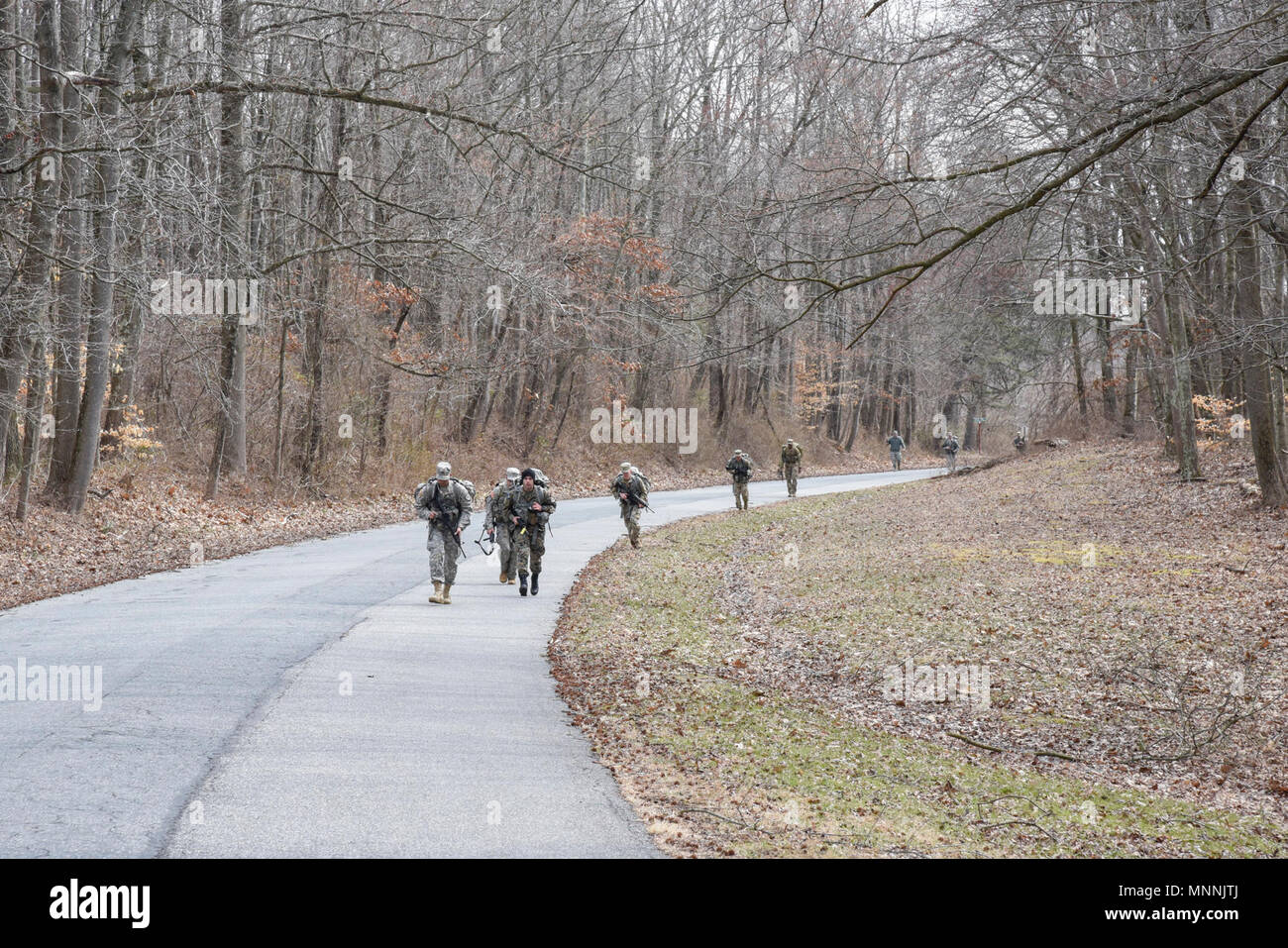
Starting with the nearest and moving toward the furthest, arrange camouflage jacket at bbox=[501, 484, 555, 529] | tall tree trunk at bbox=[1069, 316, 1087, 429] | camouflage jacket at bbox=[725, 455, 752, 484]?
camouflage jacket at bbox=[501, 484, 555, 529] < camouflage jacket at bbox=[725, 455, 752, 484] < tall tree trunk at bbox=[1069, 316, 1087, 429]

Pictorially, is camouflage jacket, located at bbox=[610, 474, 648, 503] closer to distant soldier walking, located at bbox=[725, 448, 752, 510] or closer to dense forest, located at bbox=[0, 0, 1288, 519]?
dense forest, located at bbox=[0, 0, 1288, 519]

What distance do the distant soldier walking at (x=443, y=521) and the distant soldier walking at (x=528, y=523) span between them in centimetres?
131

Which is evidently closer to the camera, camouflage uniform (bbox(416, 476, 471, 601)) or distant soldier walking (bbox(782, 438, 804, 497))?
camouflage uniform (bbox(416, 476, 471, 601))

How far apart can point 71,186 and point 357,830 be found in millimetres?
15246

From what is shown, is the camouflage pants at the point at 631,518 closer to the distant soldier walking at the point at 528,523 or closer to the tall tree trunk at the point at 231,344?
the distant soldier walking at the point at 528,523

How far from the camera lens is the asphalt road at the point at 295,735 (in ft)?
20.6

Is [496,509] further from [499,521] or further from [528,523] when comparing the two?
[528,523]

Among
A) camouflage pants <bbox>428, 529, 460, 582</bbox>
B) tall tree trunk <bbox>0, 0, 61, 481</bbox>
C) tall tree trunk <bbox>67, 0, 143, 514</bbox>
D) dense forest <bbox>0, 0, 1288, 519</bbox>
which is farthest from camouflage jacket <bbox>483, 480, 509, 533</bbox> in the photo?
tall tree trunk <bbox>0, 0, 61, 481</bbox>

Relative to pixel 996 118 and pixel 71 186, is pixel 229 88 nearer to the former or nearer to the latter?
pixel 71 186

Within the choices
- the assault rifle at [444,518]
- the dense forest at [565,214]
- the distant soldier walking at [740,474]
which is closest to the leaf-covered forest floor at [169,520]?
the dense forest at [565,214]

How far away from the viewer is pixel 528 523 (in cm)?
1691

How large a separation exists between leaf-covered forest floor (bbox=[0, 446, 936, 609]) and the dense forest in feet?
1.86

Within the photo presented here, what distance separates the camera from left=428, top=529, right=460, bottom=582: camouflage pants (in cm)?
1559

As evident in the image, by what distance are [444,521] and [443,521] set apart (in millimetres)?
16
